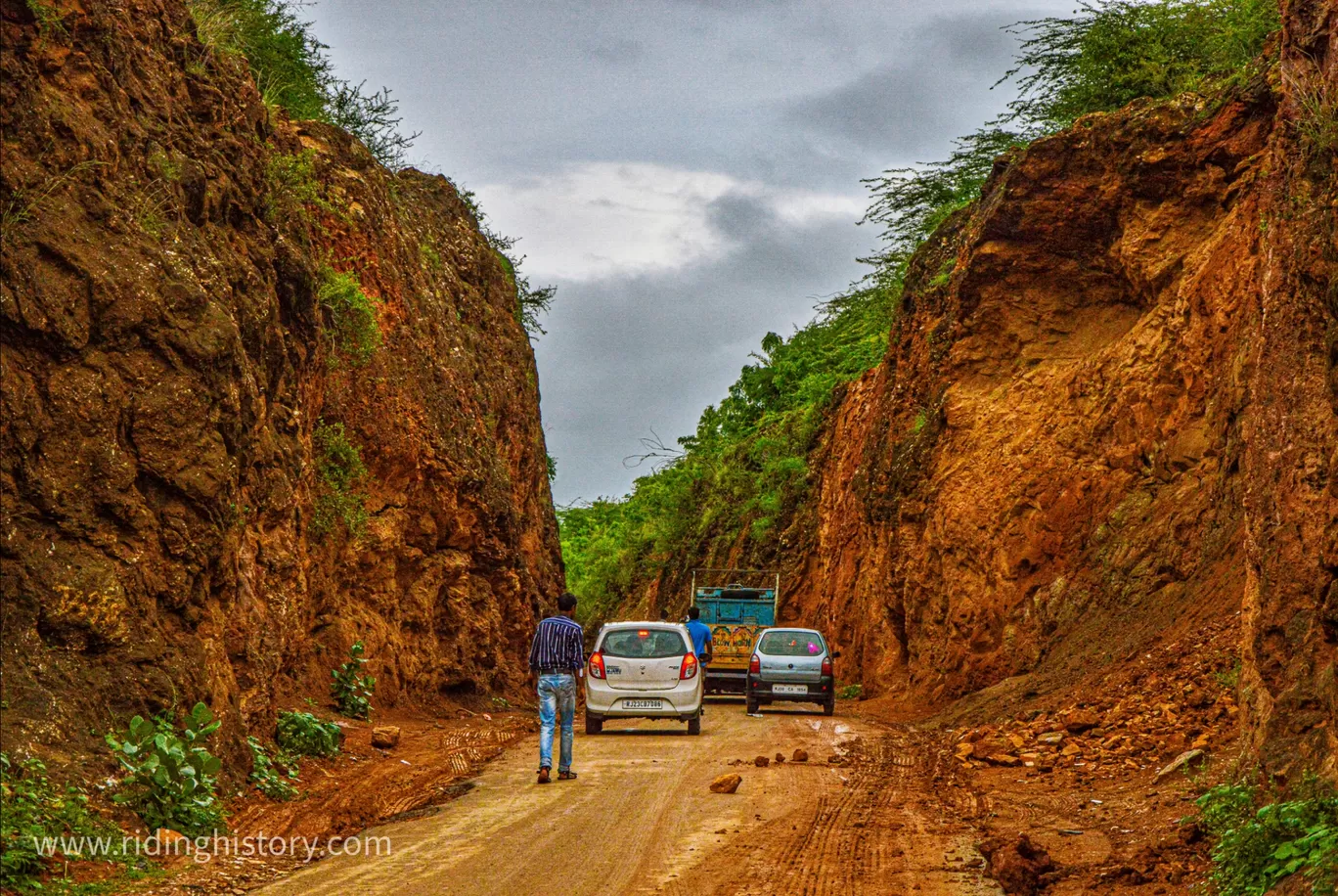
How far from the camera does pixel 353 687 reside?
17875mm

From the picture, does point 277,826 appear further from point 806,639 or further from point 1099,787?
point 806,639

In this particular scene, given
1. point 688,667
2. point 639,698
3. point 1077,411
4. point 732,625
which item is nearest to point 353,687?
point 639,698

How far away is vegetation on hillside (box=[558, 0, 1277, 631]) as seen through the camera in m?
27.6

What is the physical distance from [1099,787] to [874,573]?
62.2ft

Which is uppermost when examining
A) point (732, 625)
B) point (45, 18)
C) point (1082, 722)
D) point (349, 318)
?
point (45, 18)

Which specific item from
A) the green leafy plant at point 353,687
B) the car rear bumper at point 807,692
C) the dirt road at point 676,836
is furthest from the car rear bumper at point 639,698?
the car rear bumper at point 807,692

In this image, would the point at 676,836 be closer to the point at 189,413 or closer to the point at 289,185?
the point at 189,413

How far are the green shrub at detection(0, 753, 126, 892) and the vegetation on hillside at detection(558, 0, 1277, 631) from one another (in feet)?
70.9

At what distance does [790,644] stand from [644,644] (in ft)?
21.3

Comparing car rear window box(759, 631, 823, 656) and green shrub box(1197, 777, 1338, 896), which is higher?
car rear window box(759, 631, 823, 656)

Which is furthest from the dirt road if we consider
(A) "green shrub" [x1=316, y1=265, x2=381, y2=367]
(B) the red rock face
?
(A) "green shrub" [x1=316, y1=265, x2=381, y2=367]

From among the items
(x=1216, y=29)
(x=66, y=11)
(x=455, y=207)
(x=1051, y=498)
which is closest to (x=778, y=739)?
(x=1051, y=498)

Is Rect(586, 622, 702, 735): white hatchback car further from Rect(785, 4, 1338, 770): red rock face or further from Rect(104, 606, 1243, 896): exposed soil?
Rect(785, 4, 1338, 770): red rock face

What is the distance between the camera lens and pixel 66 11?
460 inches
